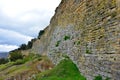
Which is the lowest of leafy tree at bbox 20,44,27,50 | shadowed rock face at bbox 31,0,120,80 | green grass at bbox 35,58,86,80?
green grass at bbox 35,58,86,80

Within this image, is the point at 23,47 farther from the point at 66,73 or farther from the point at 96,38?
the point at 96,38

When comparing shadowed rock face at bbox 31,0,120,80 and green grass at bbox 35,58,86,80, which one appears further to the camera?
green grass at bbox 35,58,86,80

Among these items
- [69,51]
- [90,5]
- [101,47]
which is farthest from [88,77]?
[69,51]

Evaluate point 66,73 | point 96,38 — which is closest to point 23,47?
point 66,73

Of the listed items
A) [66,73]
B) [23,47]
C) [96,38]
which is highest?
[23,47]

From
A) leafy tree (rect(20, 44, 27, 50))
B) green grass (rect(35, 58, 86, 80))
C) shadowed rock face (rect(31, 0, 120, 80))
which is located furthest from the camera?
leafy tree (rect(20, 44, 27, 50))

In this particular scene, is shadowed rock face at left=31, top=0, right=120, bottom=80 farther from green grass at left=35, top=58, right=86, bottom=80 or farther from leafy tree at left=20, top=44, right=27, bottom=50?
leafy tree at left=20, top=44, right=27, bottom=50

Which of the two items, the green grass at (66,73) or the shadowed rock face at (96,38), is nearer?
the shadowed rock face at (96,38)

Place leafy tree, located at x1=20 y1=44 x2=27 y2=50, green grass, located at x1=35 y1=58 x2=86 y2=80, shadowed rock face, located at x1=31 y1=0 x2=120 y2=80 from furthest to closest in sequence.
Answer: leafy tree, located at x1=20 y1=44 x2=27 y2=50 < green grass, located at x1=35 y1=58 x2=86 y2=80 < shadowed rock face, located at x1=31 y1=0 x2=120 y2=80

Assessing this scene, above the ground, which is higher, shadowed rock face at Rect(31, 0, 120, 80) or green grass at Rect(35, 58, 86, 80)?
shadowed rock face at Rect(31, 0, 120, 80)

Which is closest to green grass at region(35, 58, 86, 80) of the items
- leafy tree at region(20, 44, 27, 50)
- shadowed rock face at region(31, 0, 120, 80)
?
shadowed rock face at region(31, 0, 120, 80)

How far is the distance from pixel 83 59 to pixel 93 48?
219 cm

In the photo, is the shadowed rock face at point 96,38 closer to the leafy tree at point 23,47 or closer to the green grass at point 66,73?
the green grass at point 66,73

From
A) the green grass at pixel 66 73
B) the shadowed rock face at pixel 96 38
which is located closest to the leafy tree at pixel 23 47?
the shadowed rock face at pixel 96 38
